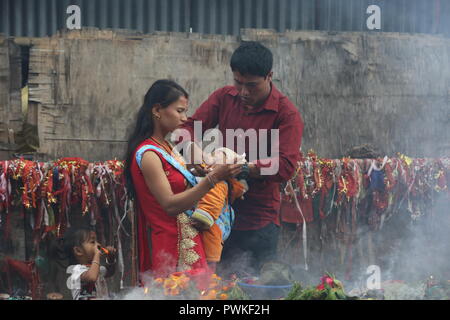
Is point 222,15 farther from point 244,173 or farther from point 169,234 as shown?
point 169,234

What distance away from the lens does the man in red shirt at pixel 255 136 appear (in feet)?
15.3

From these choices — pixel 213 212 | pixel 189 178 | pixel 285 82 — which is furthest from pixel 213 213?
pixel 285 82

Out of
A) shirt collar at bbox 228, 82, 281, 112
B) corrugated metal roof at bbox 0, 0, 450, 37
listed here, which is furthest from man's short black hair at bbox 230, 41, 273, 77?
corrugated metal roof at bbox 0, 0, 450, 37

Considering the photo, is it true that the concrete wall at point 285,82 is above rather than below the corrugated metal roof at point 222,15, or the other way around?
below

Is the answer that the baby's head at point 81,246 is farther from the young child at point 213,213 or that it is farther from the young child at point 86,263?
the young child at point 213,213

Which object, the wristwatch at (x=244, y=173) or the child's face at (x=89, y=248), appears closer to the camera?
the wristwatch at (x=244, y=173)

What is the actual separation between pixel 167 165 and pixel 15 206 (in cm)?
200

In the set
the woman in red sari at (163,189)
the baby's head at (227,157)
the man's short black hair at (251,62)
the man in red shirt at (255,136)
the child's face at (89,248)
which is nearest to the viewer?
the woman in red sari at (163,189)

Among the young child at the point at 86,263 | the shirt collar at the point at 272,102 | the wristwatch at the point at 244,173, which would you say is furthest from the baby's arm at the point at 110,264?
the shirt collar at the point at 272,102

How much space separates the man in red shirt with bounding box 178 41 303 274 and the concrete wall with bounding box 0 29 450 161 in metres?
1.03

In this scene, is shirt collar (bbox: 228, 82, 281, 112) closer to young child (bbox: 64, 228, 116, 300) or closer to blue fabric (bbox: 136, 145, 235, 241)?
blue fabric (bbox: 136, 145, 235, 241)

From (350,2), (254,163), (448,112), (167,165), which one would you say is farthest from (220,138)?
(448,112)

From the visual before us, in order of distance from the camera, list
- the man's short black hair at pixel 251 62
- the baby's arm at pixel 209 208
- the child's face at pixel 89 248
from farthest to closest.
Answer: the child's face at pixel 89 248, the man's short black hair at pixel 251 62, the baby's arm at pixel 209 208

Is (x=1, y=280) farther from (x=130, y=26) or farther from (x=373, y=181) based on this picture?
(x=373, y=181)
